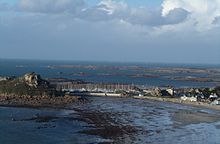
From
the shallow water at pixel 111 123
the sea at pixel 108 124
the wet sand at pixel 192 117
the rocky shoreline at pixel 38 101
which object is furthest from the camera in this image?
the rocky shoreline at pixel 38 101

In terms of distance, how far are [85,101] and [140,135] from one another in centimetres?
3626

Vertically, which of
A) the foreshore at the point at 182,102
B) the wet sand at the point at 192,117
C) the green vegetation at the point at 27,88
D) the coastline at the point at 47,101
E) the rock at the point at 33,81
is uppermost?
the rock at the point at 33,81

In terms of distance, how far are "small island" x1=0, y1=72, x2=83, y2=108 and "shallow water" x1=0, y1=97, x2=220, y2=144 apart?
7881mm

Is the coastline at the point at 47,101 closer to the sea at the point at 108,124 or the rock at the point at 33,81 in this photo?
the sea at the point at 108,124

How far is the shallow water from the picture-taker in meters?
47.1

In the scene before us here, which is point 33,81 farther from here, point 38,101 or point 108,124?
point 108,124

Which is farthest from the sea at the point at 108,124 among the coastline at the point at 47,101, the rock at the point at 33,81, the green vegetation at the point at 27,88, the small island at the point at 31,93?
the rock at the point at 33,81

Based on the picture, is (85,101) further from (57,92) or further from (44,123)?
(44,123)

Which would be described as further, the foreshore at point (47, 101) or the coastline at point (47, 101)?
the foreshore at point (47, 101)

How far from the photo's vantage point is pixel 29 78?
295 feet

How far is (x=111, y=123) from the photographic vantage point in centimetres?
5781

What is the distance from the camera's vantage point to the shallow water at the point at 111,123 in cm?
4706

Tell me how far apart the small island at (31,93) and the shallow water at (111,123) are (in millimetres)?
7881

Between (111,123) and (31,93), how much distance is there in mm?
33500
